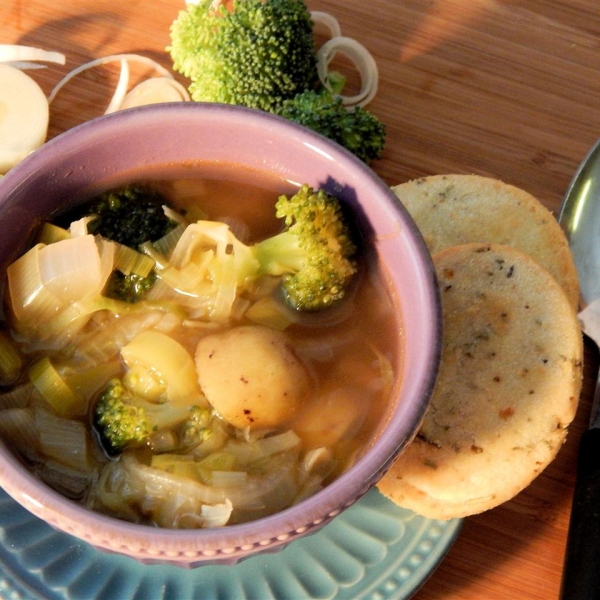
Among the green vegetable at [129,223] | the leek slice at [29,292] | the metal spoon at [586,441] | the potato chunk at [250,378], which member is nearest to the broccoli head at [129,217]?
the green vegetable at [129,223]

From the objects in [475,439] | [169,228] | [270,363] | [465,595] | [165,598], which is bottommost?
[465,595]

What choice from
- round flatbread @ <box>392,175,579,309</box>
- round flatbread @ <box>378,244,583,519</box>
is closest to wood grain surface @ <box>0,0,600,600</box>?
round flatbread @ <box>392,175,579,309</box>

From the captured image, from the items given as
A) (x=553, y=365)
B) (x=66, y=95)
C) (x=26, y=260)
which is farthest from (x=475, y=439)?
(x=66, y=95)

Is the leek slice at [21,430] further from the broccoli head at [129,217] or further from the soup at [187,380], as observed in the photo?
the broccoli head at [129,217]

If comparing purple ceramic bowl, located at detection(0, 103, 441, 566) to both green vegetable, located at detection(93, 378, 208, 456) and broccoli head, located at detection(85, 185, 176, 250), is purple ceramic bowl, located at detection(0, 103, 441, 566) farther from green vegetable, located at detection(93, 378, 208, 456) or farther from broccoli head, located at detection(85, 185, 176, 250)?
green vegetable, located at detection(93, 378, 208, 456)

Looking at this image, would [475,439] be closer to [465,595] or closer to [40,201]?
[465,595]

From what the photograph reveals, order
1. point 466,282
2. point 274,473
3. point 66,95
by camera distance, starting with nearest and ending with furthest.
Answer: point 274,473, point 466,282, point 66,95
